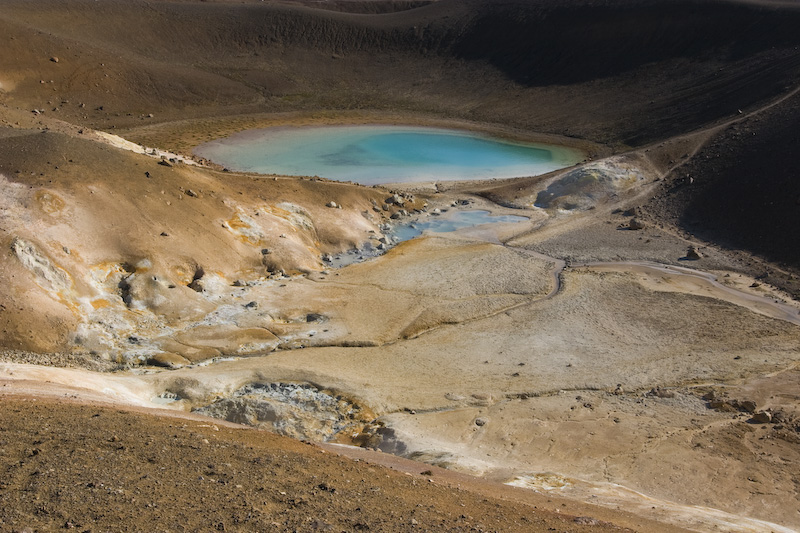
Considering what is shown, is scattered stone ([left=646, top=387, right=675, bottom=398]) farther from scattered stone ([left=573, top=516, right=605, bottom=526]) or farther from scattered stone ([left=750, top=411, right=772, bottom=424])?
scattered stone ([left=573, top=516, right=605, bottom=526])

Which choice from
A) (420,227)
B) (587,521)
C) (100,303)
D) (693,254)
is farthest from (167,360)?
(693,254)

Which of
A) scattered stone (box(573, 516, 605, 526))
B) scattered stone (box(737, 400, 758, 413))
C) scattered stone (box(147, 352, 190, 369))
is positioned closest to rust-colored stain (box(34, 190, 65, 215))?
scattered stone (box(147, 352, 190, 369))

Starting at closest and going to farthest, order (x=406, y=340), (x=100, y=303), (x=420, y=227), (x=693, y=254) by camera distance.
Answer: (x=100, y=303), (x=406, y=340), (x=693, y=254), (x=420, y=227)

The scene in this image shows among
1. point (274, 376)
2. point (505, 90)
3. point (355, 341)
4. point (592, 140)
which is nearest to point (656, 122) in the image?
point (592, 140)

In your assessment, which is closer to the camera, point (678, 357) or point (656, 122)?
point (678, 357)

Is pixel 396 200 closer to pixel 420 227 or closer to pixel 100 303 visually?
pixel 420 227

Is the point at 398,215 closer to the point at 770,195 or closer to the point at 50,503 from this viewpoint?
the point at 770,195
